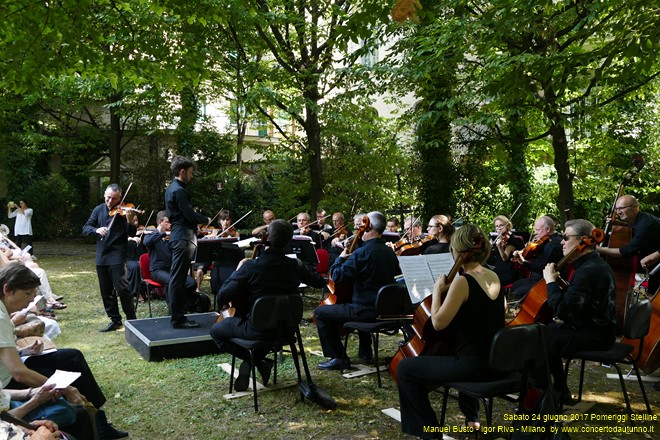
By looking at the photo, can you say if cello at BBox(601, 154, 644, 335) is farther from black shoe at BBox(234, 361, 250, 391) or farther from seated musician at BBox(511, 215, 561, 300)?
black shoe at BBox(234, 361, 250, 391)

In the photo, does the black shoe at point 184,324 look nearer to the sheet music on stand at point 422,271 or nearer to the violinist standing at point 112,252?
the violinist standing at point 112,252

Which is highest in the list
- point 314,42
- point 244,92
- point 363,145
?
point 314,42

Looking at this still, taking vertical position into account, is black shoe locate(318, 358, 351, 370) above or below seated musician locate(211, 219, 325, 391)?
below

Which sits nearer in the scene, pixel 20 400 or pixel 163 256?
pixel 20 400

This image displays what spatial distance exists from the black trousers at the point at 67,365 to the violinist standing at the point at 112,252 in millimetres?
3364

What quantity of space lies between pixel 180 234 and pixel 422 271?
3.26m

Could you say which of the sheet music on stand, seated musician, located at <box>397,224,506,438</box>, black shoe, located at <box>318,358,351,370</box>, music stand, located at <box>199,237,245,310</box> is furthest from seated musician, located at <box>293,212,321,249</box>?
seated musician, located at <box>397,224,506,438</box>

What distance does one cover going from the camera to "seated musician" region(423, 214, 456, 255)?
7281mm

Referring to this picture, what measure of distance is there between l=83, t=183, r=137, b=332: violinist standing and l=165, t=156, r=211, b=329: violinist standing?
109cm

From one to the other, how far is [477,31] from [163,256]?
615cm

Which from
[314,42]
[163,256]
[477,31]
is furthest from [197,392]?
[314,42]

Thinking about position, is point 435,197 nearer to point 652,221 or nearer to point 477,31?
point 477,31

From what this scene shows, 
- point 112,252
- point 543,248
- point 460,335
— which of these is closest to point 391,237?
point 543,248

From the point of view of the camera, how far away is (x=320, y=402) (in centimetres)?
491
